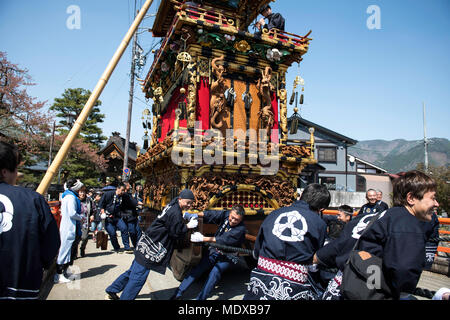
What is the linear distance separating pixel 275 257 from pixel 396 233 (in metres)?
1.21

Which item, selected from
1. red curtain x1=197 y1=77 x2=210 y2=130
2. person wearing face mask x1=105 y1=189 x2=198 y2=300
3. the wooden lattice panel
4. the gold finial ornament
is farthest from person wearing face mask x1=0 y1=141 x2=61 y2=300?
the gold finial ornament

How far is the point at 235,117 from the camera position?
328 inches

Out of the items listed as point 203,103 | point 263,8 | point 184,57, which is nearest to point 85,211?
point 203,103

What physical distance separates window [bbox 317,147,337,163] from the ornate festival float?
1787 cm

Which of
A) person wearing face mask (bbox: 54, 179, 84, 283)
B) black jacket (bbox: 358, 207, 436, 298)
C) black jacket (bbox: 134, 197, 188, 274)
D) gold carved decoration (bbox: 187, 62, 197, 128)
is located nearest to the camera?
black jacket (bbox: 358, 207, 436, 298)

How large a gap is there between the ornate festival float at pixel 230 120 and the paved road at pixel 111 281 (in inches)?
50.8

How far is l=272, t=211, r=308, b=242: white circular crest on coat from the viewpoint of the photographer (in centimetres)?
270

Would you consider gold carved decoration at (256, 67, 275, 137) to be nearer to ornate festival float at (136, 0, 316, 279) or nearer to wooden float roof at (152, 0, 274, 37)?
ornate festival float at (136, 0, 316, 279)

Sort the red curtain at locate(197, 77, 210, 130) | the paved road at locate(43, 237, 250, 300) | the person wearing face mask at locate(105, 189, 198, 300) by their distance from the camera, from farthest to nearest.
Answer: the red curtain at locate(197, 77, 210, 130) → the paved road at locate(43, 237, 250, 300) → the person wearing face mask at locate(105, 189, 198, 300)

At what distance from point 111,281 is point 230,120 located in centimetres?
533

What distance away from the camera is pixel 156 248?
4.14 meters

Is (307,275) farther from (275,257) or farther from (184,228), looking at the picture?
(184,228)

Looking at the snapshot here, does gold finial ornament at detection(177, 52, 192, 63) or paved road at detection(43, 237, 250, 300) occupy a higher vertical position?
gold finial ornament at detection(177, 52, 192, 63)

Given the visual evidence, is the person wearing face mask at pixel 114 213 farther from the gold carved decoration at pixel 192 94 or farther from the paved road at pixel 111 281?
the gold carved decoration at pixel 192 94
